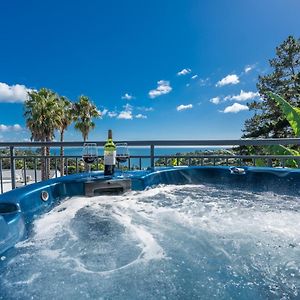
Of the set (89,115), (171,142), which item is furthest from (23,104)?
(171,142)

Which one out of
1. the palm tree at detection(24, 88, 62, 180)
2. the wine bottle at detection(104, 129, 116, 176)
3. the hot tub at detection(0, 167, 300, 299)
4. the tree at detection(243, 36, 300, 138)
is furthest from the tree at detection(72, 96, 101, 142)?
the hot tub at detection(0, 167, 300, 299)

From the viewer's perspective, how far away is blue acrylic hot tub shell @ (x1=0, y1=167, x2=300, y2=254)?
133cm

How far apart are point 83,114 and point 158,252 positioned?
17106 millimetres

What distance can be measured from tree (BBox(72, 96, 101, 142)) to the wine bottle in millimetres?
15768

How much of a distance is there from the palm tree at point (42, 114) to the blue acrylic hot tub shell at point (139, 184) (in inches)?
504

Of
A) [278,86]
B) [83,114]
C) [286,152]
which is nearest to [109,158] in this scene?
[286,152]

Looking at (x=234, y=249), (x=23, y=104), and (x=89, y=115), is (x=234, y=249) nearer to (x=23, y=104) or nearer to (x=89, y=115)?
→ (x=23, y=104)

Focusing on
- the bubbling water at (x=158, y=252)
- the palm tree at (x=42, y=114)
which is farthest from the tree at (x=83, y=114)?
the bubbling water at (x=158, y=252)

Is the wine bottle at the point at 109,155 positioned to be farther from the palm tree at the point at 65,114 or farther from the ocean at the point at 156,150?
the palm tree at the point at 65,114

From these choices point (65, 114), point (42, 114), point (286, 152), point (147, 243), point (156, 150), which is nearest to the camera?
point (147, 243)

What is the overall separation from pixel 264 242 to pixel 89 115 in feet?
56.5

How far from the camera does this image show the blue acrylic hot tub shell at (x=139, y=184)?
4.36 feet

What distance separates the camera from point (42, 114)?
1431 centimetres

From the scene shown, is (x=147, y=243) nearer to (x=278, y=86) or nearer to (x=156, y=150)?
(x=156, y=150)
